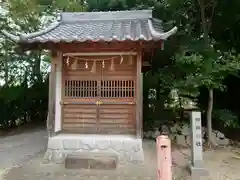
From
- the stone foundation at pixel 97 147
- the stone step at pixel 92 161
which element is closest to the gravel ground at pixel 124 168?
the stone step at pixel 92 161

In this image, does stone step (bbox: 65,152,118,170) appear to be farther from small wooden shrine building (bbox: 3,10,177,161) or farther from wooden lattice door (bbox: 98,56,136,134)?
wooden lattice door (bbox: 98,56,136,134)

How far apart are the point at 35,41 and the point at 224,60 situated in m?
4.92

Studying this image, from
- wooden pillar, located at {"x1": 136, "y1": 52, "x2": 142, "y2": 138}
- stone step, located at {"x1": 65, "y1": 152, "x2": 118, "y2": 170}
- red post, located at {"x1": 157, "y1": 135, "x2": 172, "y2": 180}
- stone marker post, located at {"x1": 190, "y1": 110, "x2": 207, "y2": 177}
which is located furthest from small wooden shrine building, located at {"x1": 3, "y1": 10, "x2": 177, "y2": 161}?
red post, located at {"x1": 157, "y1": 135, "x2": 172, "y2": 180}

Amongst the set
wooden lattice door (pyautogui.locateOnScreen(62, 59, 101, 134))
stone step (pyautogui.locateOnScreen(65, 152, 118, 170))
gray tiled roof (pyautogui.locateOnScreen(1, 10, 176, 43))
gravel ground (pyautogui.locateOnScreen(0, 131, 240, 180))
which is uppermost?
gray tiled roof (pyautogui.locateOnScreen(1, 10, 176, 43))

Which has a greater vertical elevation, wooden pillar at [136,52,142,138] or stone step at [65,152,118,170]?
wooden pillar at [136,52,142,138]

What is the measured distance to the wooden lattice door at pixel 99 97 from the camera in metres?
6.68

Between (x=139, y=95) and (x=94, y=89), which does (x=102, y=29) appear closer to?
(x=94, y=89)

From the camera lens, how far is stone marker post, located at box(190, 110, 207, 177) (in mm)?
5411

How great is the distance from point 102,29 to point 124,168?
3734mm

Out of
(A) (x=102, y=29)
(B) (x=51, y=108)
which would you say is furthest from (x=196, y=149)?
(A) (x=102, y=29)

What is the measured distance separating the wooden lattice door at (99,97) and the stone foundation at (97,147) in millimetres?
493

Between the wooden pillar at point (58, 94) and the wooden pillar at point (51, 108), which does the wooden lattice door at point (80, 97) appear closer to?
the wooden pillar at point (58, 94)

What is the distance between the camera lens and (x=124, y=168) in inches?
228

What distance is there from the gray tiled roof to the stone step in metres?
2.55
